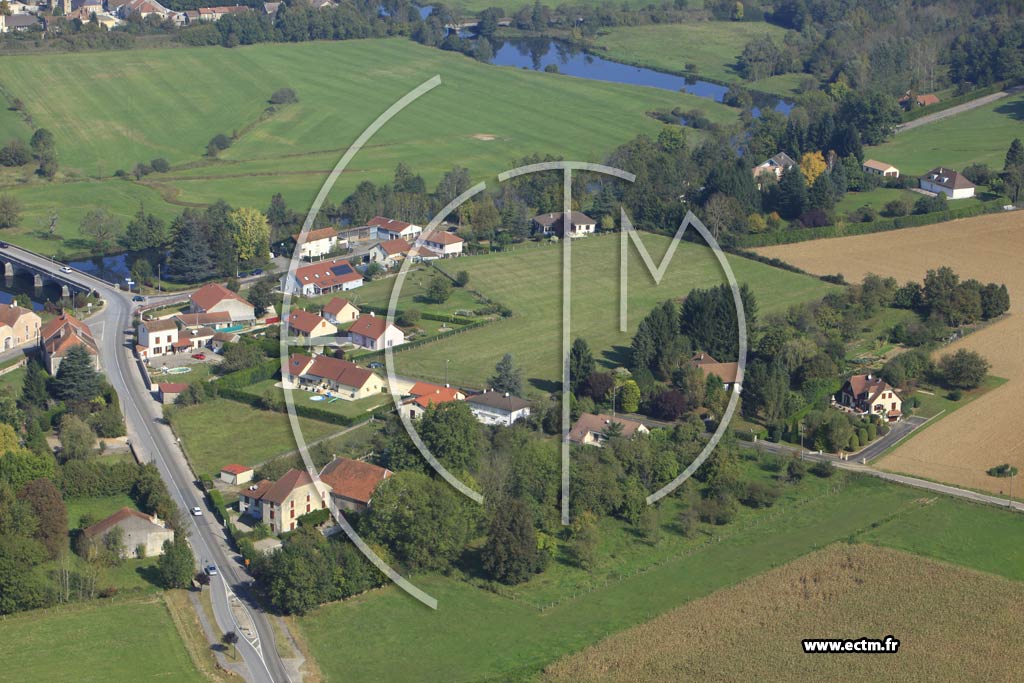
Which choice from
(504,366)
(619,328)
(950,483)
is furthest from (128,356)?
(950,483)

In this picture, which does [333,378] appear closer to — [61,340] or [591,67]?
[61,340]

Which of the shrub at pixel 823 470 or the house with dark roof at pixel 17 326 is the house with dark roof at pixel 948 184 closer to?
the shrub at pixel 823 470

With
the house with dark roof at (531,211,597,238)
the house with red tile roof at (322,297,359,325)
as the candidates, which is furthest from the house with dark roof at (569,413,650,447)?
the house with dark roof at (531,211,597,238)

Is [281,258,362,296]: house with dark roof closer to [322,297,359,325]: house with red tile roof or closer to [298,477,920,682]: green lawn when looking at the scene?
[322,297,359,325]: house with red tile roof

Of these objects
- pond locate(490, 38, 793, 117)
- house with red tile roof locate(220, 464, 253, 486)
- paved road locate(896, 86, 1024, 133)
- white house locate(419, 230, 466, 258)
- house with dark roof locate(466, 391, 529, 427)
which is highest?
pond locate(490, 38, 793, 117)

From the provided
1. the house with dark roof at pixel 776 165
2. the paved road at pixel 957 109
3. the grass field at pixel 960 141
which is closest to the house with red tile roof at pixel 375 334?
the house with dark roof at pixel 776 165

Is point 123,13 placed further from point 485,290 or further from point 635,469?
point 635,469
